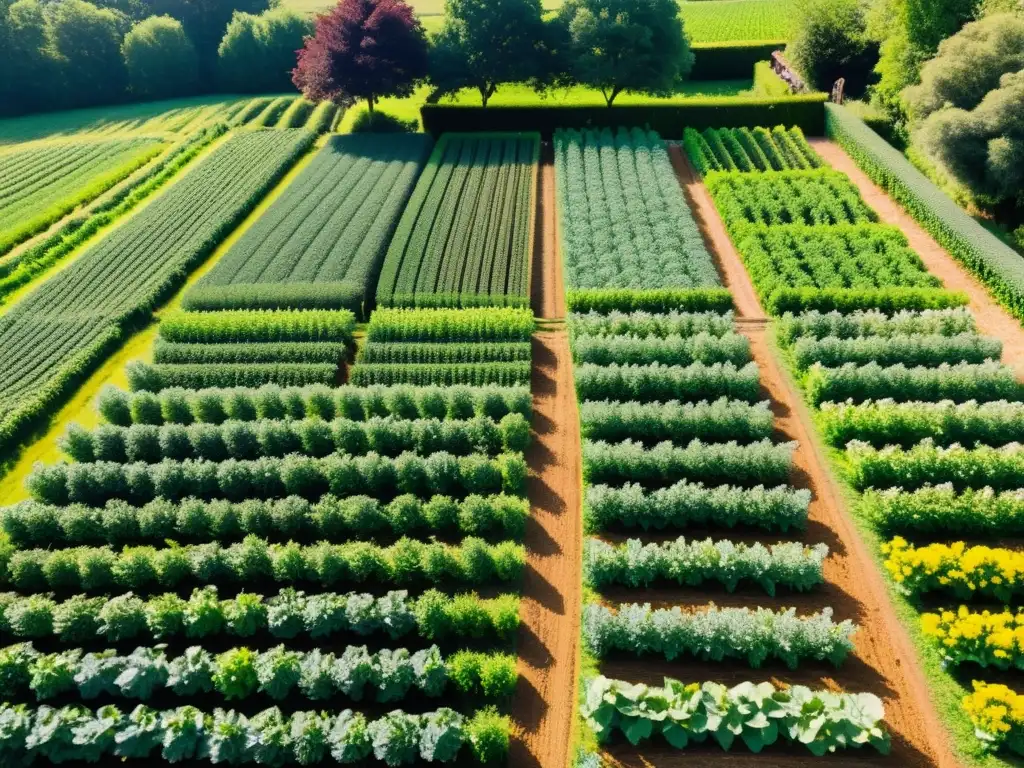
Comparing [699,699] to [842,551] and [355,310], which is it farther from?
[355,310]

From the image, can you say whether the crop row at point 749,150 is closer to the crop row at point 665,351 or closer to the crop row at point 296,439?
the crop row at point 665,351

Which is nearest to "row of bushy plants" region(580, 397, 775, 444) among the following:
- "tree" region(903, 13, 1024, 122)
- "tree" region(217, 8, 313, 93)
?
"tree" region(903, 13, 1024, 122)

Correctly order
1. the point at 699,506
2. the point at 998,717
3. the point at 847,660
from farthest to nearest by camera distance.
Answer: the point at 699,506, the point at 847,660, the point at 998,717

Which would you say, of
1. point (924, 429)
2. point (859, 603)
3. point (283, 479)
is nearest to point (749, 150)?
point (924, 429)

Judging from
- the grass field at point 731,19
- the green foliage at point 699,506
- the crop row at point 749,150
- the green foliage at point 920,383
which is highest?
the grass field at point 731,19

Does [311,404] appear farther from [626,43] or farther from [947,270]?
[626,43]

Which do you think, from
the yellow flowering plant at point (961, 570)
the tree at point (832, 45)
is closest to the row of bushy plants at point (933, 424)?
the yellow flowering plant at point (961, 570)

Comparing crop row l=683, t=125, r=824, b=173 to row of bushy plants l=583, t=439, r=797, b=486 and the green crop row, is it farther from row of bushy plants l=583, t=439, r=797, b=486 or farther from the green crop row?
the green crop row
